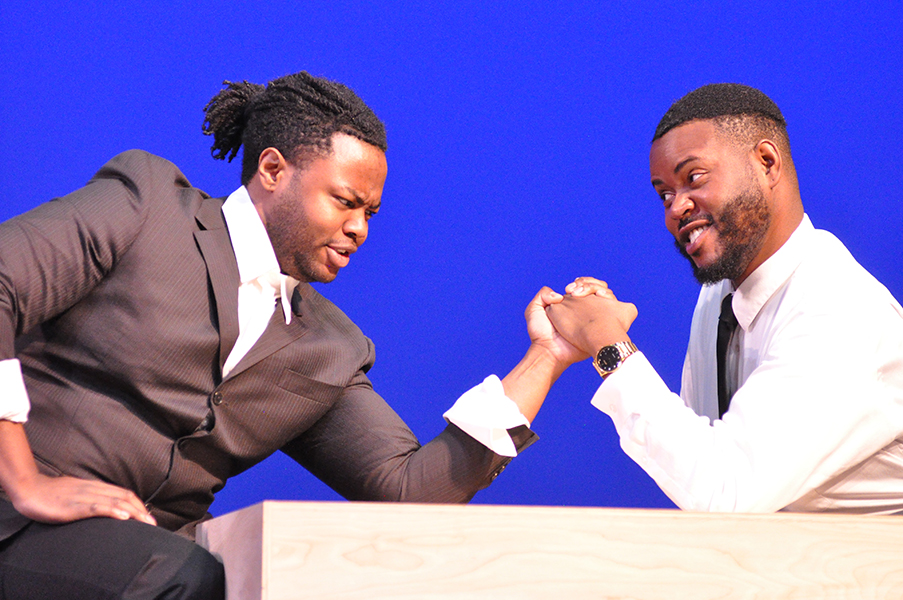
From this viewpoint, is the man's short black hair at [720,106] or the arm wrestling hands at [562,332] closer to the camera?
the arm wrestling hands at [562,332]

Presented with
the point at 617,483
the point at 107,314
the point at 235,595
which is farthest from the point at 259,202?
the point at 617,483

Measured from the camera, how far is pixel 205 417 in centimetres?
140

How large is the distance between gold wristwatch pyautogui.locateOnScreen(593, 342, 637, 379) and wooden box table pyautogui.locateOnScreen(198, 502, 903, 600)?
43 cm

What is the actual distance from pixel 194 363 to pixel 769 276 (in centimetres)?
100

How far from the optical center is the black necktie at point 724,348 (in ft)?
5.76

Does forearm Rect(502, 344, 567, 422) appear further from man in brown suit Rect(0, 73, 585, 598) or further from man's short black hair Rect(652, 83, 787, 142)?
man's short black hair Rect(652, 83, 787, 142)

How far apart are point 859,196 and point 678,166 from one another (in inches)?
34.3

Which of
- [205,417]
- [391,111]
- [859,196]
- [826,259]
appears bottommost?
[205,417]

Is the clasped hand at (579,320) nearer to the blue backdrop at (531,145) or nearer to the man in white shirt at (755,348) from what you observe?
the man in white shirt at (755,348)

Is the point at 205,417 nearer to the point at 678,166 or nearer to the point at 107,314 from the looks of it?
the point at 107,314

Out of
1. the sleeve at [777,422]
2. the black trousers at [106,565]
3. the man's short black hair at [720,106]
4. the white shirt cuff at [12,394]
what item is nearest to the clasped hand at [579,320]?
the sleeve at [777,422]

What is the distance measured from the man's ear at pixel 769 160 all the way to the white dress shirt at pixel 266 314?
25.2 inches

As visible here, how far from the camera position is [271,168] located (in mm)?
1575

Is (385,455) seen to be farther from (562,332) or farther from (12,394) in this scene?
(12,394)
